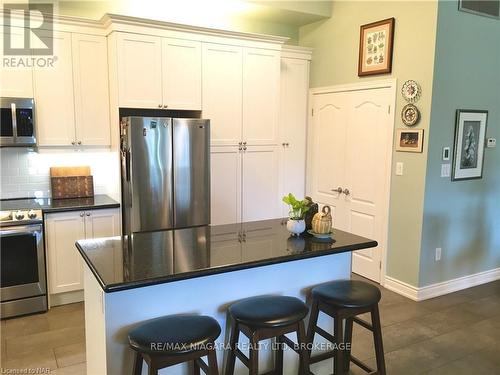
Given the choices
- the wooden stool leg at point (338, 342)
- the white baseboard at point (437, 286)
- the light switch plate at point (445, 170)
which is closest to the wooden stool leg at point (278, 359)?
the wooden stool leg at point (338, 342)

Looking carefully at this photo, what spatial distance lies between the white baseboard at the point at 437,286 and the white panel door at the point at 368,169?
25cm

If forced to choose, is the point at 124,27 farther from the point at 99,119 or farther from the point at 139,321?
the point at 139,321

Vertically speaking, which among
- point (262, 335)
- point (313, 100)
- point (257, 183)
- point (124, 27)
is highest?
point (124, 27)

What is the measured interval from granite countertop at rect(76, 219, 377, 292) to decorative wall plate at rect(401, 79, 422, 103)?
188 centimetres

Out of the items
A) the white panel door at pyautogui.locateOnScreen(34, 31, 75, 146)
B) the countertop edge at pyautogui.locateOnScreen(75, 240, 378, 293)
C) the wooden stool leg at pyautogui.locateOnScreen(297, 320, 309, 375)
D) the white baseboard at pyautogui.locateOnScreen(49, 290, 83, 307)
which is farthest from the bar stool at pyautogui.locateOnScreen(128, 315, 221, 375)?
the white panel door at pyautogui.locateOnScreen(34, 31, 75, 146)

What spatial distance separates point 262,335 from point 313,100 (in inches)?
143

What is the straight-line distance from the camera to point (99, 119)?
391 centimetres

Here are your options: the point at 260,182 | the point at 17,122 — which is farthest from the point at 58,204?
the point at 260,182

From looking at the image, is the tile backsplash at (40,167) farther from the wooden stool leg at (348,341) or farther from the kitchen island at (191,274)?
the wooden stool leg at (348,341)

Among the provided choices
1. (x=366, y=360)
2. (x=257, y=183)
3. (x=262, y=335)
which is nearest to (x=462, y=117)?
(x=257, y=183)

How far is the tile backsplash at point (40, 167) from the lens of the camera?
151 inches

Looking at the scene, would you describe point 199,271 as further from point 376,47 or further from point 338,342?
point 376,47

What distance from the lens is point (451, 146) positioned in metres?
3.88

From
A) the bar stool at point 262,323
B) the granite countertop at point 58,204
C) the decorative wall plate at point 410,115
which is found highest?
the decorative wall plate at point 410,115
